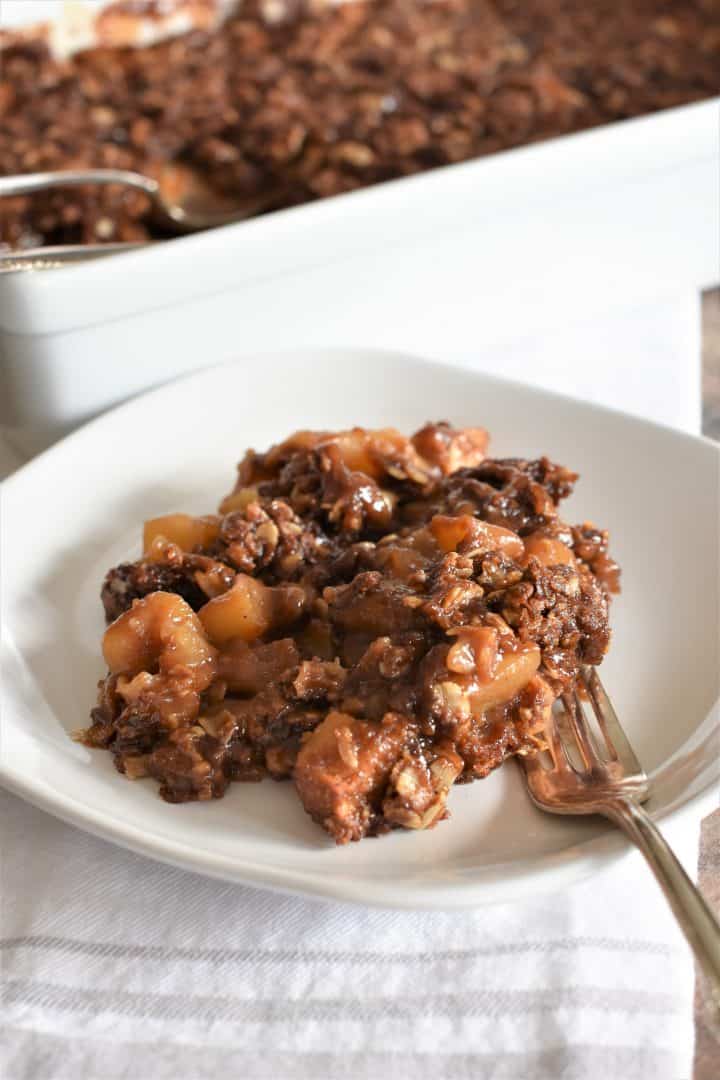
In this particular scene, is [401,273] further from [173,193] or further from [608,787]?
[608,787]

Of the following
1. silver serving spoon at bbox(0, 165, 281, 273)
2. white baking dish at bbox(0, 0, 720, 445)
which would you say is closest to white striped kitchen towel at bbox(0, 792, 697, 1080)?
white baking dish at bbox(0, 0, 720, 445)

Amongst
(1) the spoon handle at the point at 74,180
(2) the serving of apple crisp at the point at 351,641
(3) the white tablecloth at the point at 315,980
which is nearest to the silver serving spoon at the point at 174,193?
(1) the spoon handle at the point at 74,180

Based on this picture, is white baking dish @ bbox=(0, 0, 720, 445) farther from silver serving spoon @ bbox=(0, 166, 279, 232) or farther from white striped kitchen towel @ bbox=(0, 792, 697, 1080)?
white striped kitchen towel @ bbox=(0, 792, 697, 1080)

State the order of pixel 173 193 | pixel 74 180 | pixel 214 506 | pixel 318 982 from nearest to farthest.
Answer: pixel 318 982 → pixel 214 506 → pixel 74 180 → pixel 173 193

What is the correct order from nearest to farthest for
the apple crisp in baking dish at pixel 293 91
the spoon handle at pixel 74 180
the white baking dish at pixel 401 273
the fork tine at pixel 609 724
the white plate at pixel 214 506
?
the white plate at pixel 214 506
the fork tine at pixel 609 724
the white baking dish at pixel 401 273
the spoon handle at pixel 74 180
the apple crisp in baking dish at pixel 293 91

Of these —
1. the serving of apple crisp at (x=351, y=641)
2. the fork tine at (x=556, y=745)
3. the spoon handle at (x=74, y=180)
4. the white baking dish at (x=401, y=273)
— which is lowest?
the fork tine at (x=556, y=745)

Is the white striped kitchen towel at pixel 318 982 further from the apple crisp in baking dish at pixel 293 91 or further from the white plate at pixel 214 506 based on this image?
the apple crisp in baking dish at pixel 293 91

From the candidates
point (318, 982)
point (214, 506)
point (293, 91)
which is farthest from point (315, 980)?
point (293, 91)
